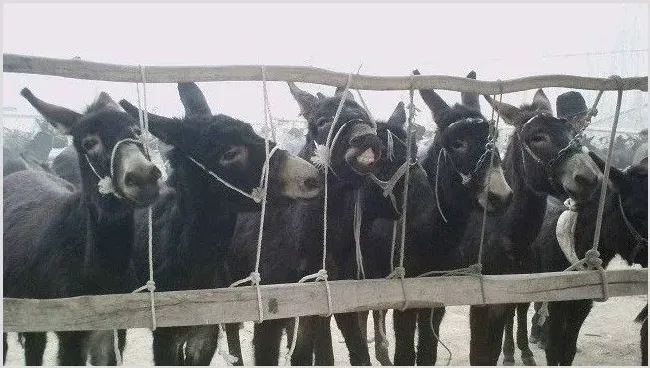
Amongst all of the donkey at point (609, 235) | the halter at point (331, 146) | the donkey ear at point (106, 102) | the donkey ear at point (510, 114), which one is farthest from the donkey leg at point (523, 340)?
the donkey ear at point (106, 102)

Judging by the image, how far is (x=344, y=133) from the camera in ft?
10.9

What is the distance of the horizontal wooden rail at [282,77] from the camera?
225 cm

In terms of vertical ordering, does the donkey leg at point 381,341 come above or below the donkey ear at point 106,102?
below

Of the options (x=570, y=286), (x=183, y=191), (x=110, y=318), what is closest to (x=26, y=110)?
(x=183, y=191)

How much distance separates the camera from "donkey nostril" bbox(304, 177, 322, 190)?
3023 mm

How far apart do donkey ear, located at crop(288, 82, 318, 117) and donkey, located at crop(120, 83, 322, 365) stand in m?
0.69

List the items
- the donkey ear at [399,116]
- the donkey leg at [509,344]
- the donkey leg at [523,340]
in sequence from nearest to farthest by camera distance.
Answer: the donkey ear at [399,116] → the donkey leg at [523,340] → the donkey leg at [509,344]

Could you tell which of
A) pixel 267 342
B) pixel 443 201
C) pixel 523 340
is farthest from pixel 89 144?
pixel 523 340

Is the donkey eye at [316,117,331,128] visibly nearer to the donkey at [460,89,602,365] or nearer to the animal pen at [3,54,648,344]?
the animal pen at [3,54,648,344]

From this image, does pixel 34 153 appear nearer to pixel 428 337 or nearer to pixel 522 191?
pixel 428 337

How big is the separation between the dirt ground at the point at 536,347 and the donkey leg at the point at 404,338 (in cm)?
86

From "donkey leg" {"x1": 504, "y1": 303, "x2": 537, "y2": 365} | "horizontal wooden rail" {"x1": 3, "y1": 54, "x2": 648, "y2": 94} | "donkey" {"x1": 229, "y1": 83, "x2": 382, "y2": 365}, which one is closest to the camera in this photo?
"horizontal wooden rail" {"x1": 3, "y1": 54, "x2": 648, "y2": 94}

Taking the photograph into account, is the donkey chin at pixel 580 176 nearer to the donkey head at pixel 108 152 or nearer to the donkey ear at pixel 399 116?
the donkey ear at pixel 399 116

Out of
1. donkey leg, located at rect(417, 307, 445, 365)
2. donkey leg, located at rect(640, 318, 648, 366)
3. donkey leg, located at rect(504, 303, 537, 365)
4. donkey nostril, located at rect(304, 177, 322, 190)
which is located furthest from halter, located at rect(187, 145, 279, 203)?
donkey leg, located at rect(504, 303, 537, 365)
